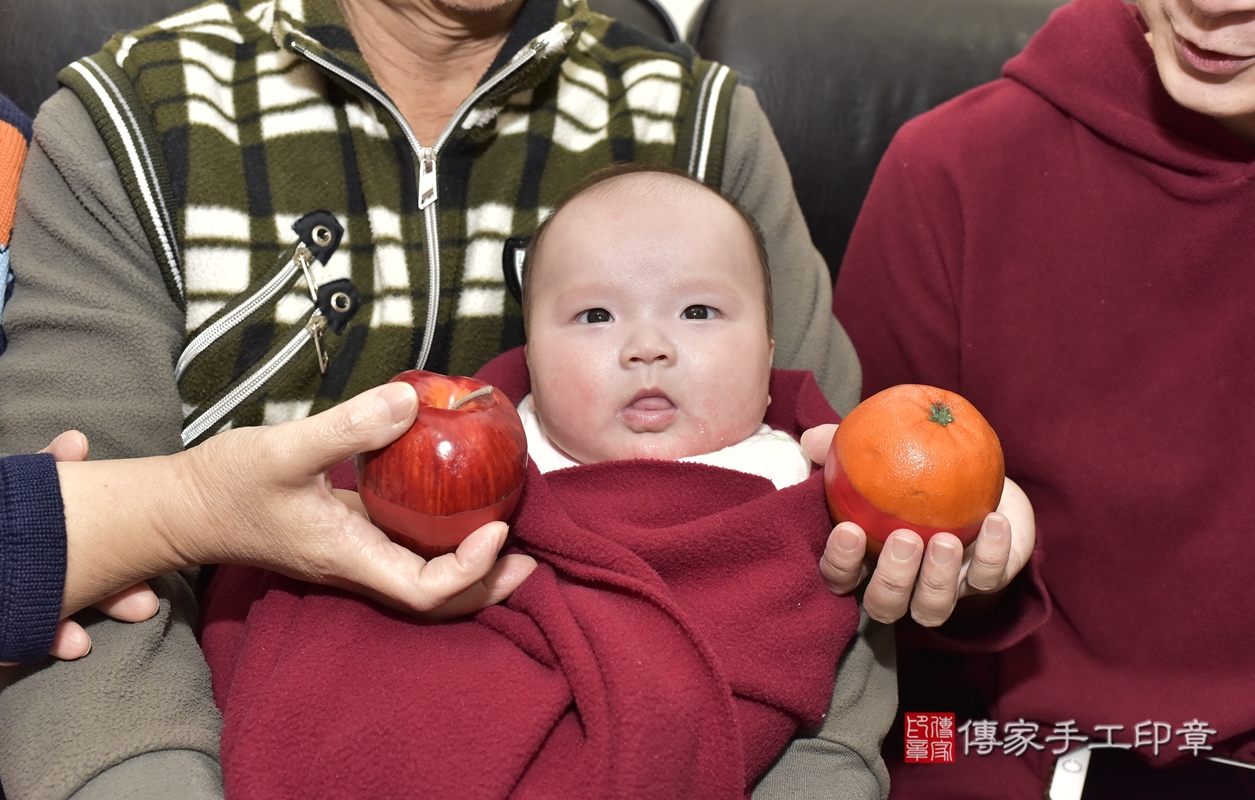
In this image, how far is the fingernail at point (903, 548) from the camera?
1.00 m

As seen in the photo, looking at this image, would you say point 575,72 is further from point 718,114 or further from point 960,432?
point 960,432

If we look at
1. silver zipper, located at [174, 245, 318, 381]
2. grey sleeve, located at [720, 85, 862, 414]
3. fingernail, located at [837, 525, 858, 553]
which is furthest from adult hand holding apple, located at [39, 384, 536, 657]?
grey sleeve, located at [720, 85, 862, 414]

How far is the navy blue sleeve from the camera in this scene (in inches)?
35.8

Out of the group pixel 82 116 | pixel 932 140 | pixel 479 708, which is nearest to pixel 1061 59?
pixel 932 140

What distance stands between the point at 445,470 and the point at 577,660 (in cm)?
22

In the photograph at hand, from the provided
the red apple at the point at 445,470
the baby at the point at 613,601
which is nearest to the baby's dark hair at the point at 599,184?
the baby at the point at 613,601

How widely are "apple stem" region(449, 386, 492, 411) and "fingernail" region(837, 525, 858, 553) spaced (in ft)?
1.24

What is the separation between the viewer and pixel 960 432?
98cm

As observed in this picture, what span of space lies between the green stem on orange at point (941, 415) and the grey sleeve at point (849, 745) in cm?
31

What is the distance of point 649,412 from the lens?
1.17 meters

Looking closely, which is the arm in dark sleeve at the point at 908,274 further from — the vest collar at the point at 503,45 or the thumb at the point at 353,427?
the thumb at the point at 353,427

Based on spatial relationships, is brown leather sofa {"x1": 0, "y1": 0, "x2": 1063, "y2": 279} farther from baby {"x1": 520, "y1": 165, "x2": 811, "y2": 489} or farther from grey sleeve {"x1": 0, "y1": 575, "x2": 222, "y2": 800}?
grey sleeve {"x1": 0, "y1": 575, "x2": 222, "y2": 800}

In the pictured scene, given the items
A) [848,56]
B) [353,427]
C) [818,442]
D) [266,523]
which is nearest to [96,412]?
[266,523]

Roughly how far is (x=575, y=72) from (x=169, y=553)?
841mm
